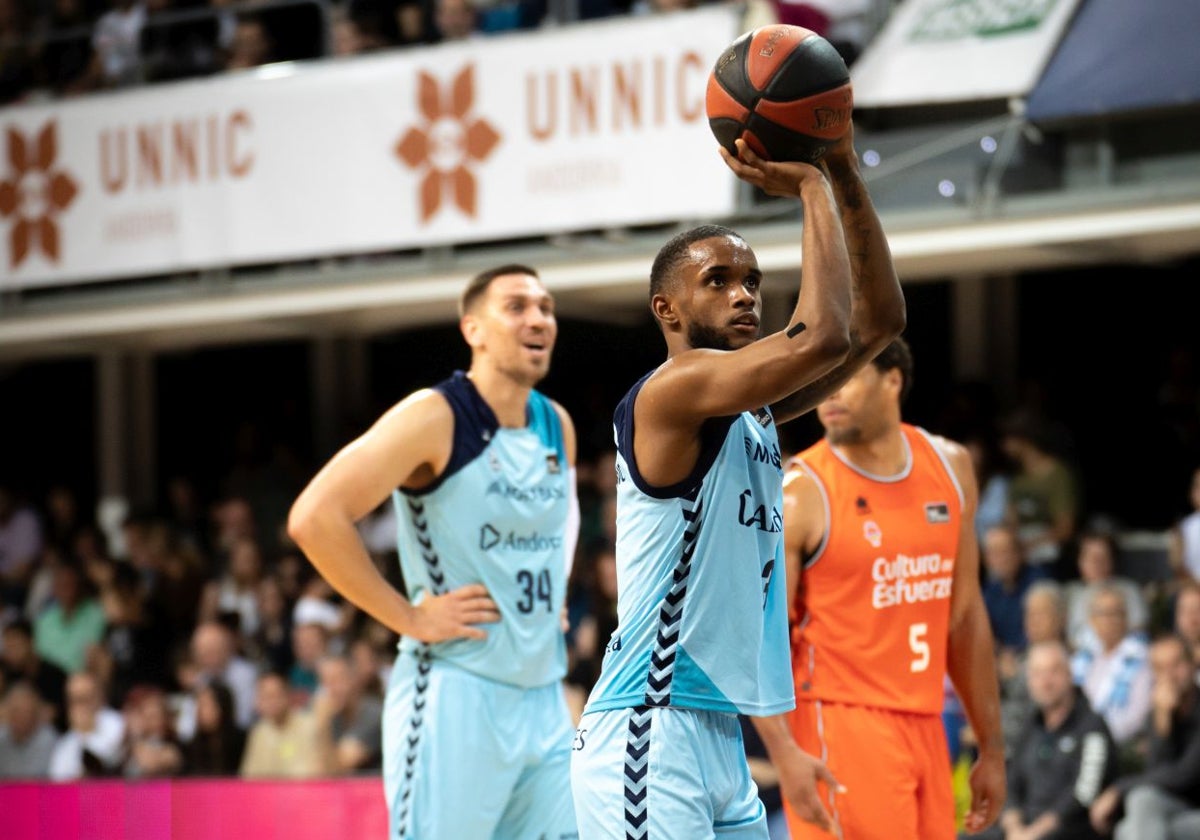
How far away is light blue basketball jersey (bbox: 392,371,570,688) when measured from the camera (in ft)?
19.1

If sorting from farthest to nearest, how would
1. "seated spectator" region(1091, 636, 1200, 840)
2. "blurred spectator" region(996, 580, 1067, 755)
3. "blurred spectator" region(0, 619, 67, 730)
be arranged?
1. "blurred spectator" region(0, 619, 67, 730)
2. "blurred spectator" region(996, 580, 1067, 755)
3. "seated spectator" region(1091, 636, 1200, 840)

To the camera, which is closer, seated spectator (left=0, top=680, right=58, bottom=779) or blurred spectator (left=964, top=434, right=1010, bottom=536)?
blurred spectator (left=964, top=434, right=1010, bottom=536)

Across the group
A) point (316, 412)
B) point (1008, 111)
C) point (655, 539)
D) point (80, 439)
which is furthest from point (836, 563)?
point (80, 439)

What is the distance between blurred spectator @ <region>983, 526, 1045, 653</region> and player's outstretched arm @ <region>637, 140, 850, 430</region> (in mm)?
6398

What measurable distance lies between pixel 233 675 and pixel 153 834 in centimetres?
411

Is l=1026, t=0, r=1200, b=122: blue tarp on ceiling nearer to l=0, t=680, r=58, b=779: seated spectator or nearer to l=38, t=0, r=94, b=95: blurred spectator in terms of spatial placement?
l=0, t=680, r=58, b=779: seated spectator

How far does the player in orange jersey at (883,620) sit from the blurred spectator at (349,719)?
5455mm

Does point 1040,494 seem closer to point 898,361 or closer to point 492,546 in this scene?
point 898,361

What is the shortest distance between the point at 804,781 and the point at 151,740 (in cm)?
776

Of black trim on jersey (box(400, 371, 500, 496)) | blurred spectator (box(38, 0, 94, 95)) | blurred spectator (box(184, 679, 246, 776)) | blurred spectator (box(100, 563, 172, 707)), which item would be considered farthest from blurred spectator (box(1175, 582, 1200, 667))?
blurred spectator (box(38, 0, 94, 95))

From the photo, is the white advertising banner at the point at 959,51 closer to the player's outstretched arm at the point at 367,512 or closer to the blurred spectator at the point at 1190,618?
the blurred spectator at the point at 1190,618

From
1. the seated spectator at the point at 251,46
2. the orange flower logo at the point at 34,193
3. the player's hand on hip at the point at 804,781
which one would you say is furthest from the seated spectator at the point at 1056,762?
the orange flower logo at the point at 34,193

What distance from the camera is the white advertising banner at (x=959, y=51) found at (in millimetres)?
10297

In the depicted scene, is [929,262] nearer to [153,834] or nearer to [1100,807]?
[1100,807]
